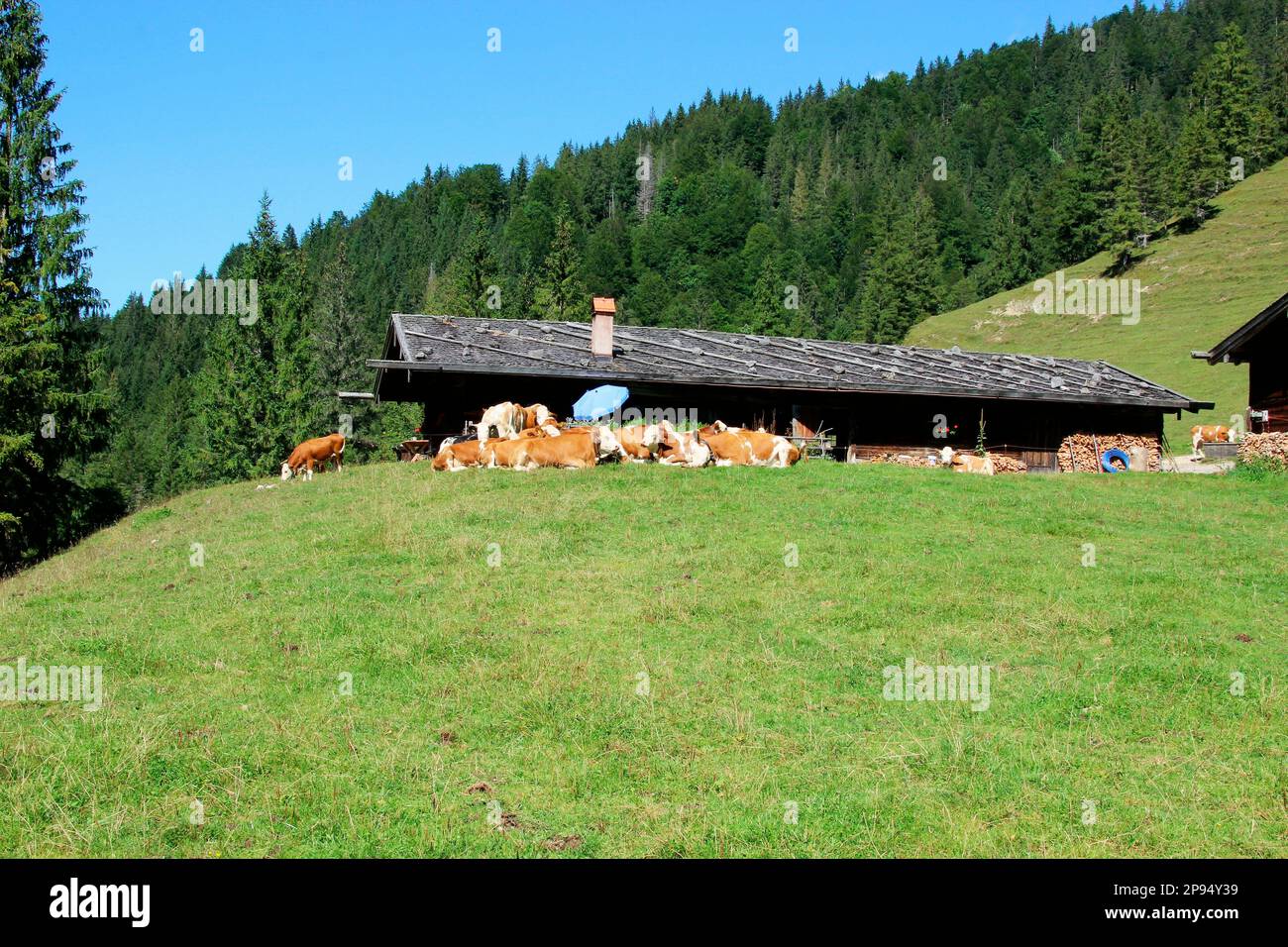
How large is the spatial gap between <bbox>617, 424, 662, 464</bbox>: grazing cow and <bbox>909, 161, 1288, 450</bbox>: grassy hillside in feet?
106

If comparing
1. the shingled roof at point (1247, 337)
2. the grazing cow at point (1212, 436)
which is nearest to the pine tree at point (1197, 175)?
the grazing cow at point (1212, 436)

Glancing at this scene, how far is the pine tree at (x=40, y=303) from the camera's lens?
29.5 metres

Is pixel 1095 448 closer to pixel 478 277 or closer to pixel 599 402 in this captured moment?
pixel 599 402

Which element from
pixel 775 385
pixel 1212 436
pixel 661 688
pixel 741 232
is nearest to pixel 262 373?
pixel 775 385

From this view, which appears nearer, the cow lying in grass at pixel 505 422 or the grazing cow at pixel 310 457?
the cow lying in grass at pixel 505 422

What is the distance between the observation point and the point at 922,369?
1226 inches

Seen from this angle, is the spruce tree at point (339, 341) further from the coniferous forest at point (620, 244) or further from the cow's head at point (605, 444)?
the cow's head at point (605, 444)

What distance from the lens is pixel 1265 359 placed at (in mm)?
25891

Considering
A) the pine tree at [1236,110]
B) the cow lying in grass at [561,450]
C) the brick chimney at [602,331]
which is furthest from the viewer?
the pine tree at [1236,110]

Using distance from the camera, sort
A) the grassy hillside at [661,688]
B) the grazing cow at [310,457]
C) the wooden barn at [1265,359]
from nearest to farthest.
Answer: the grassy hillside at [661,688] → the wooden barn at [1265,359] → the grazing cow at [310,457]

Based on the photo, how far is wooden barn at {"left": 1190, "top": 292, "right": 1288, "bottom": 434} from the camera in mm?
24750

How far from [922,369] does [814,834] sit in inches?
1063

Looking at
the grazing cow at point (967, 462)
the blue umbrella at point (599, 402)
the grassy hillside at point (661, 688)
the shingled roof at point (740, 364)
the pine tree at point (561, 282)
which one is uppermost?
the pine tree at point (561, 282)

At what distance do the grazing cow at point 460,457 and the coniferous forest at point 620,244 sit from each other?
15015mm
